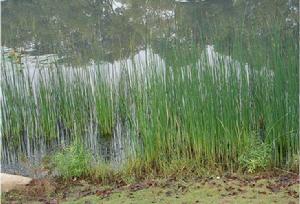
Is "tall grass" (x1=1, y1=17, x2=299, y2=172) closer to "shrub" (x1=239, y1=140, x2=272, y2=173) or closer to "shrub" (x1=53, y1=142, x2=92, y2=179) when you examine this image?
"shrub" (x1=239, y1=140, x2=272, y2=173)

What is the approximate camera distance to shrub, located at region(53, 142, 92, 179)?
3.93 meters

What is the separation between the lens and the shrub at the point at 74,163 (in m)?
3.93

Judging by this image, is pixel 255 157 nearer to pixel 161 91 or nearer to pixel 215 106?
pixel 215 106

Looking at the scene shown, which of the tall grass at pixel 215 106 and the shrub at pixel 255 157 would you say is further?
the tall grass at pixel 215 106

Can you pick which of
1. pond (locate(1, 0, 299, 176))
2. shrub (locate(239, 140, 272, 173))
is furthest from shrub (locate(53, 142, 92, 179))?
shrub (locate(239, 140, 272, 173))

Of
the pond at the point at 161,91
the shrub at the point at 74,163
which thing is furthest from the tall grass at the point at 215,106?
the shrub at the point at 74,163

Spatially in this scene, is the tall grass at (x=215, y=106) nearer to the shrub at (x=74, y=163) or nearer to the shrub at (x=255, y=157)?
the shrub at (x=255, y=157)

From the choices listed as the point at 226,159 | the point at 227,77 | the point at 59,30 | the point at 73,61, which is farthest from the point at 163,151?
the point at 59,30

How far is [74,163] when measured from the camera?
3.93m

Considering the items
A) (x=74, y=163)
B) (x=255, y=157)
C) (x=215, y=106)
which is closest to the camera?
(x=255, y=157)

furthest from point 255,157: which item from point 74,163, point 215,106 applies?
point 74,163

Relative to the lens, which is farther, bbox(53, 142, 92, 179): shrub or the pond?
bbox(53, 142, 92, 179): shrub

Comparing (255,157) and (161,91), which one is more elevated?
(161,91)

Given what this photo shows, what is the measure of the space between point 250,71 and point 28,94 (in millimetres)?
2316
